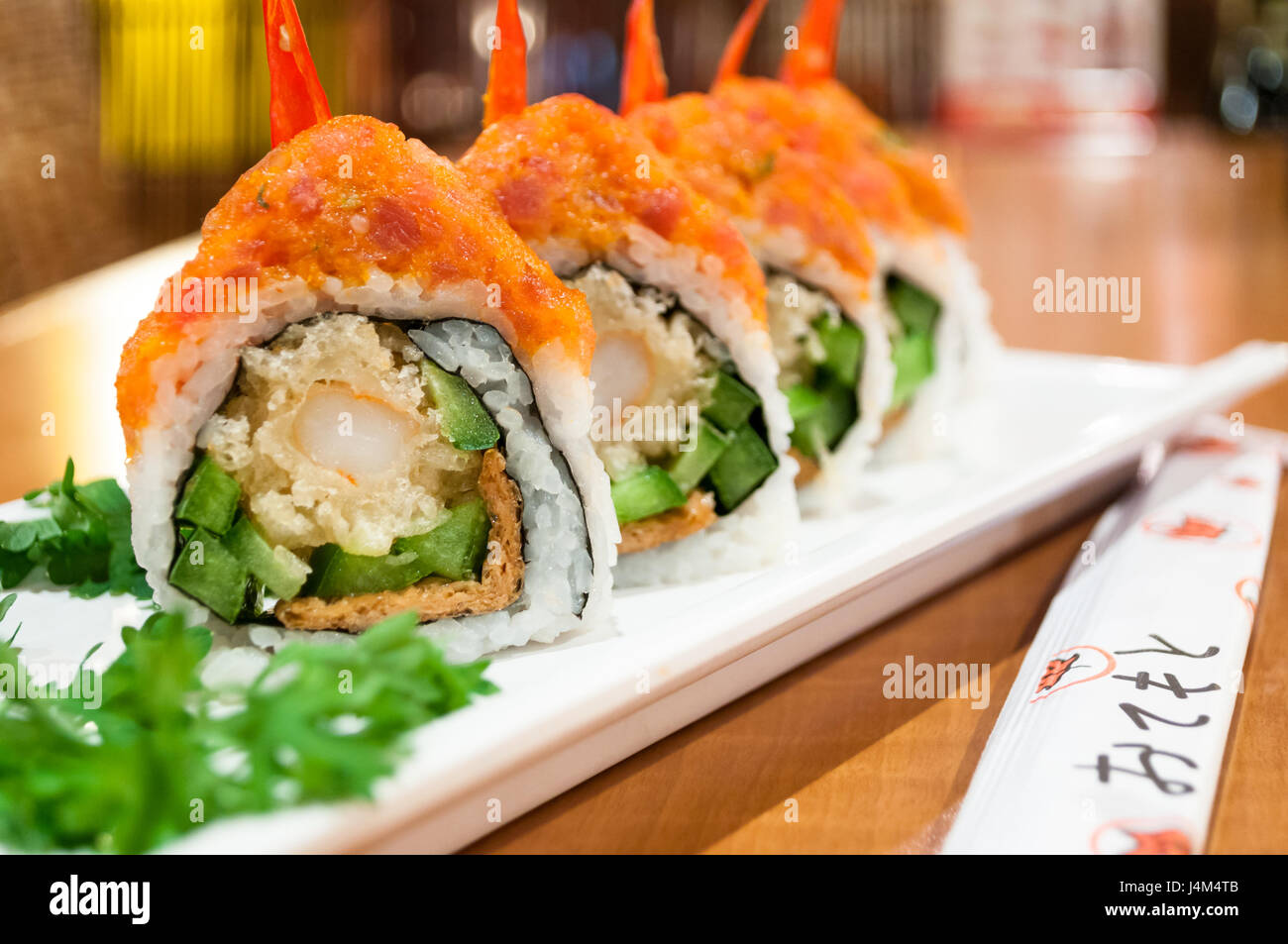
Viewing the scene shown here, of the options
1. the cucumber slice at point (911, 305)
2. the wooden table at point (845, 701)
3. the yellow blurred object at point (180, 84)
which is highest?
the yellow blurred object at point (180, 84)

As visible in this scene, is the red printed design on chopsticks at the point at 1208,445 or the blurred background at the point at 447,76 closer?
the red printed design on chopsticks at the point at 1208,445

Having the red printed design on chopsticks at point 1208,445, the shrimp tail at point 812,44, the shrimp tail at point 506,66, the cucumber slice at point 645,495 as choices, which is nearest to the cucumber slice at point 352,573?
the cucumber slice at point 645,495

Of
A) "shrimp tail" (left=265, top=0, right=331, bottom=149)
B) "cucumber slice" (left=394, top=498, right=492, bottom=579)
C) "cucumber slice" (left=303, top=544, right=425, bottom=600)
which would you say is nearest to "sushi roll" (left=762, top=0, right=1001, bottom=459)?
"shrimp tail" (left=265, top=0, right=331, bottom=149)

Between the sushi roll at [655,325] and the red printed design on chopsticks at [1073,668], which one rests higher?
the sushi roll at [655,325]

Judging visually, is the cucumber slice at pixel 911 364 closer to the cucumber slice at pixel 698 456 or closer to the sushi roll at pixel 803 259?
the sushi roll at pixel 803 259

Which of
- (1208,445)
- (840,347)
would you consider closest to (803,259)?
(840,347)

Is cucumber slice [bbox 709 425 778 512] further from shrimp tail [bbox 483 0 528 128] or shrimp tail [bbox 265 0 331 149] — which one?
shrimp tail [bbox 265 0 331 149]
